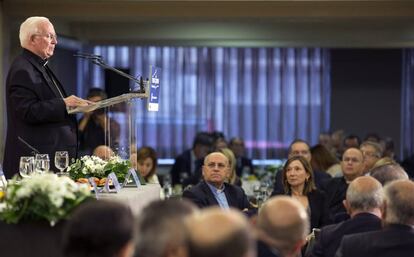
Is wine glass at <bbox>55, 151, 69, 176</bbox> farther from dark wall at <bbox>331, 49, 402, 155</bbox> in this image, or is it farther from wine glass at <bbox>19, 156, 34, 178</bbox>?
dark wall at <bbox>331, 49, 402, 155</bbox>

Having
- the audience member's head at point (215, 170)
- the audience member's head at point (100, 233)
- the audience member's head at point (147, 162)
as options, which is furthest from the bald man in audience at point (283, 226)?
the audience member's head at point (147, 162)

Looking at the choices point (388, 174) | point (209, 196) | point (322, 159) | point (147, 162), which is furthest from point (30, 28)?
point (322, 159)

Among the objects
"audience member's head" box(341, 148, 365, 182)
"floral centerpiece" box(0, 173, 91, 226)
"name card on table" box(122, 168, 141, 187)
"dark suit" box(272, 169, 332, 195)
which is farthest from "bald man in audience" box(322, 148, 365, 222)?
"floral centerpiece" box(0, 173, 91, 226)

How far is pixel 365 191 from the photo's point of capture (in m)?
4.51

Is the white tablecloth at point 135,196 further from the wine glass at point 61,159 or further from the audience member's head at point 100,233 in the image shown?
the audience member's head at point 100,233

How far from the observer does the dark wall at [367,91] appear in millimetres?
15508

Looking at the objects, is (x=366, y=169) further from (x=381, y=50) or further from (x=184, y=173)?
(x=381, y=50)

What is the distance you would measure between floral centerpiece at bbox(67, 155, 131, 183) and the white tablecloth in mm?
115

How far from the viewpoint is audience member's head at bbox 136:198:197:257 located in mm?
2600

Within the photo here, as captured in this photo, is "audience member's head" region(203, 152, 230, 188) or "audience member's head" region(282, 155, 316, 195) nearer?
"audience member's head" region(203, 152, 230, 188)

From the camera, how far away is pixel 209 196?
6.36 m

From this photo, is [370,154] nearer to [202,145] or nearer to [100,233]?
[202,145]

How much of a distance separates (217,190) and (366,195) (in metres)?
2.14

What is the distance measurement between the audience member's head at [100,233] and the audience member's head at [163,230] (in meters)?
0.08
